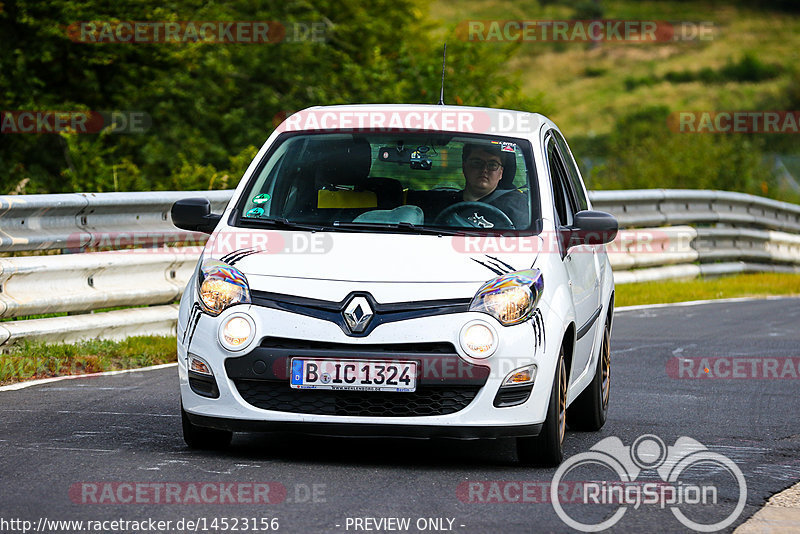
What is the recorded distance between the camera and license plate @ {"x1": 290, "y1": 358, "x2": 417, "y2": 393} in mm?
6062

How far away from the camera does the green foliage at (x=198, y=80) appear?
1911 cm

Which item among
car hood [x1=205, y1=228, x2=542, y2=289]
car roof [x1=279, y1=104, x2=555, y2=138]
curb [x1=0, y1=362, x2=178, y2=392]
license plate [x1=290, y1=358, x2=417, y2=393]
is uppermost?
car roof [x1=279, y1=104, x2=555, y2=138]

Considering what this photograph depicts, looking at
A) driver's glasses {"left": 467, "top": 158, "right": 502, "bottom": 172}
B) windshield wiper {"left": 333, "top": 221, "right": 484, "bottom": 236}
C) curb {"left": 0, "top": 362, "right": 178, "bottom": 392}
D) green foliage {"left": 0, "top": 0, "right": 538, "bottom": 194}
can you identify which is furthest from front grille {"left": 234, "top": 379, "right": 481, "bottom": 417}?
green foliage {"left": 0, "top": 0, "right": 538, "bottom": 194}

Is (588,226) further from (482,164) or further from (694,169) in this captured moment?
(694,169)

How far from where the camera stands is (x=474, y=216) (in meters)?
6.97

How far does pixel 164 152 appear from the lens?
2431 centimetres

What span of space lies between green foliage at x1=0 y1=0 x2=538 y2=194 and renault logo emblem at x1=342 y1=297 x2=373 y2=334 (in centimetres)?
877

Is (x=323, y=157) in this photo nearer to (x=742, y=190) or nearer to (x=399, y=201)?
(x=399, y=201)

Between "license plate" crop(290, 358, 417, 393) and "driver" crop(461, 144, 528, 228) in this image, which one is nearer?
"license plate" crop(290, 358, 417, 393)

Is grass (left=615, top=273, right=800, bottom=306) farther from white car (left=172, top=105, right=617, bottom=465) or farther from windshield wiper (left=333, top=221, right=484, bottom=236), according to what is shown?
windshield wiper (left=333, top=221, right=484, bottom=236)

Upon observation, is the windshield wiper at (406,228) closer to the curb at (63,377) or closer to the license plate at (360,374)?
the license plate at (360,374)

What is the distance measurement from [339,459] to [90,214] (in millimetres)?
4413

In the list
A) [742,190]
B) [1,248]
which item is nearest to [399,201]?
[1,248]

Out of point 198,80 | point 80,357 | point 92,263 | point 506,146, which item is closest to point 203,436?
point 506,146
